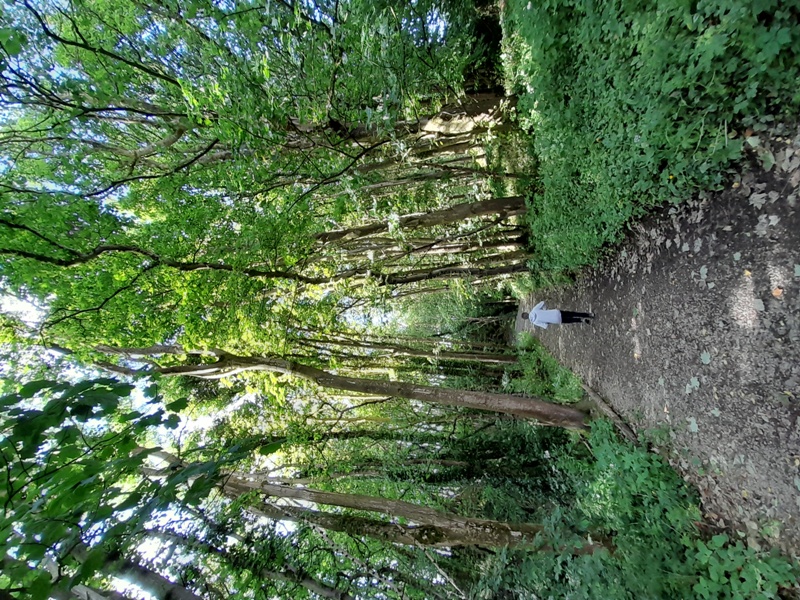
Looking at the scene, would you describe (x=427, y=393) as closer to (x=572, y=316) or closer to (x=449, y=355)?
(x=572, y=316)

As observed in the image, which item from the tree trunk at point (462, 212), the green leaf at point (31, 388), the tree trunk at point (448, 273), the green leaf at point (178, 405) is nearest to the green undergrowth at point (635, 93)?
the tree trunk at point (462, 212)

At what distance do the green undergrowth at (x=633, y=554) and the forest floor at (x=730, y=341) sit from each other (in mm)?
214

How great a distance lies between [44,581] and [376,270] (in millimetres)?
7254

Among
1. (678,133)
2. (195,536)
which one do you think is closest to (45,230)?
(195,536)

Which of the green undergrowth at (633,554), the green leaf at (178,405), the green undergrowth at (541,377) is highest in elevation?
the green leaf at (178,405)

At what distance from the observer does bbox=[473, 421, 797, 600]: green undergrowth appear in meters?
3.49

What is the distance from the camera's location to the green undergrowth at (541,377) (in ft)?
24.7

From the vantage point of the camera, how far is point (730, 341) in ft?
11.8

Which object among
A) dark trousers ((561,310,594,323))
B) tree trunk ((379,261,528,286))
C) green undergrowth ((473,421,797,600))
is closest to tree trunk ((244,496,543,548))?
green undergrowth ((473,421,797,600))

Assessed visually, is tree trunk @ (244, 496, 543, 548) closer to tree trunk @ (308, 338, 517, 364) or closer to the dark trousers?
the dark trousers

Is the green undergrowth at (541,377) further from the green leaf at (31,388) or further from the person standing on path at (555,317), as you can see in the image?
the green leaf at (31,388)

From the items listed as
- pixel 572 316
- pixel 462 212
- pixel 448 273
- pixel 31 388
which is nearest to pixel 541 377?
pixel 572 316

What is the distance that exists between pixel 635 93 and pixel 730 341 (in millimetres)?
2371

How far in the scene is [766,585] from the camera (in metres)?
3.17
